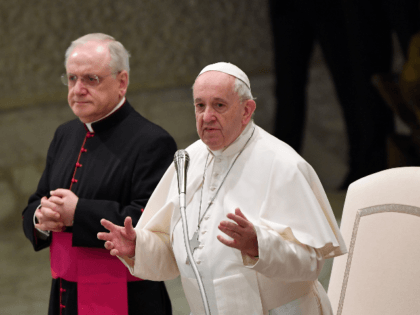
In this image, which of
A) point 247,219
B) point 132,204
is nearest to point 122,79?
point 132,204

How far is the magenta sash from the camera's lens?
250cm

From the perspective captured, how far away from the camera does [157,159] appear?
251 centimetres

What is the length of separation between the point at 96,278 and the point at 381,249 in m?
1.11

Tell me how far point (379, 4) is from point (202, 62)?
7.40 ft

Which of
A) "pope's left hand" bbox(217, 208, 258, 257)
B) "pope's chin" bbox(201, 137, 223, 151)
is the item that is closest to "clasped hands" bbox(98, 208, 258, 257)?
"pope's left hand" bbox(217, 208, 258, 257)

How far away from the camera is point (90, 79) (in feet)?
8.29

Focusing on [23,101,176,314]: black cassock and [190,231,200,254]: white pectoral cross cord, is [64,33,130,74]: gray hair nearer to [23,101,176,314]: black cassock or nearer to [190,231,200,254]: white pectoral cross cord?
[23,101,176,314]: black cassock

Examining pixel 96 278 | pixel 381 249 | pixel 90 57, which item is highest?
pixel 90 57

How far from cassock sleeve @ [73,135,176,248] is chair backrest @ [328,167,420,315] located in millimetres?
758

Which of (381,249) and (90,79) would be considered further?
(90,79)

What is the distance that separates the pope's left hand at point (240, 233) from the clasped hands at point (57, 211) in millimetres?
979

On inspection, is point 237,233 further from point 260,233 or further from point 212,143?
point 212,143

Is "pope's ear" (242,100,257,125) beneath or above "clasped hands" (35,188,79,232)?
above

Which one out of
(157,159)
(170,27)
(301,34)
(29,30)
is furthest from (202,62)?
(157,159)
